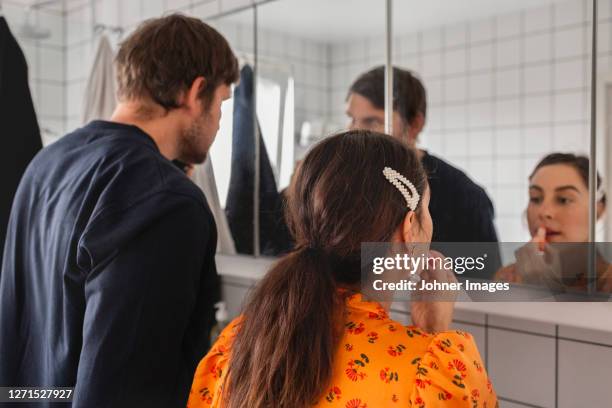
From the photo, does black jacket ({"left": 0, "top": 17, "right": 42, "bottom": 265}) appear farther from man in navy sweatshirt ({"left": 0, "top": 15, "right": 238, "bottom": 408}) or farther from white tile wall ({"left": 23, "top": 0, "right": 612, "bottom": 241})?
white tile wall ({"left": 23, "top": 0, "right": 612, "bottom": 241})

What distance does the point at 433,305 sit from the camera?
804 mm

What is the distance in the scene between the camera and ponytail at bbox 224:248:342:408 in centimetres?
70

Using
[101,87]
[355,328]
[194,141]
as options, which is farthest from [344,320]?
[101,87]

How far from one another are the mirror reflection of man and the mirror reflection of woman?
8 centimetres

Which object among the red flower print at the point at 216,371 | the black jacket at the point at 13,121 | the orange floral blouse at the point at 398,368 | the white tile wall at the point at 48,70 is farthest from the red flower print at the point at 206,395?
the white tile wall at the point at 48,70

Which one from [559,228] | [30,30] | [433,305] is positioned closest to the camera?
[433,305]

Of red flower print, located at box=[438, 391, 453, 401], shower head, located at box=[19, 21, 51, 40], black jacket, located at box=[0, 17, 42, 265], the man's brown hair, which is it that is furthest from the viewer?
shower head, located at box=[19, 21, 51, 40]

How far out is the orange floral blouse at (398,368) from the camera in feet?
2.20

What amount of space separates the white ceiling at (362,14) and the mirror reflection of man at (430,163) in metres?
0.10

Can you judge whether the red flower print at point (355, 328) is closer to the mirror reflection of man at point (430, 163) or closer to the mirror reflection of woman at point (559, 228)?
the mirror reflection of man at point (430, 163)

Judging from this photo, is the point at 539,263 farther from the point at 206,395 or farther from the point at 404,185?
the point at 206,395

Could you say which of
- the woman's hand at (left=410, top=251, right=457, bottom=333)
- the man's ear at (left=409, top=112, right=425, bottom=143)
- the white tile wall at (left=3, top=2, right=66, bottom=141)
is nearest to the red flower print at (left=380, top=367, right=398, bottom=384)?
the woman's hand at (left=410, top=251, right=457, bottom=333)

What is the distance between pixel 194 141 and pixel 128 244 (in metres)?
0.27

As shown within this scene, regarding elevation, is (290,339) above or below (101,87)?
below
